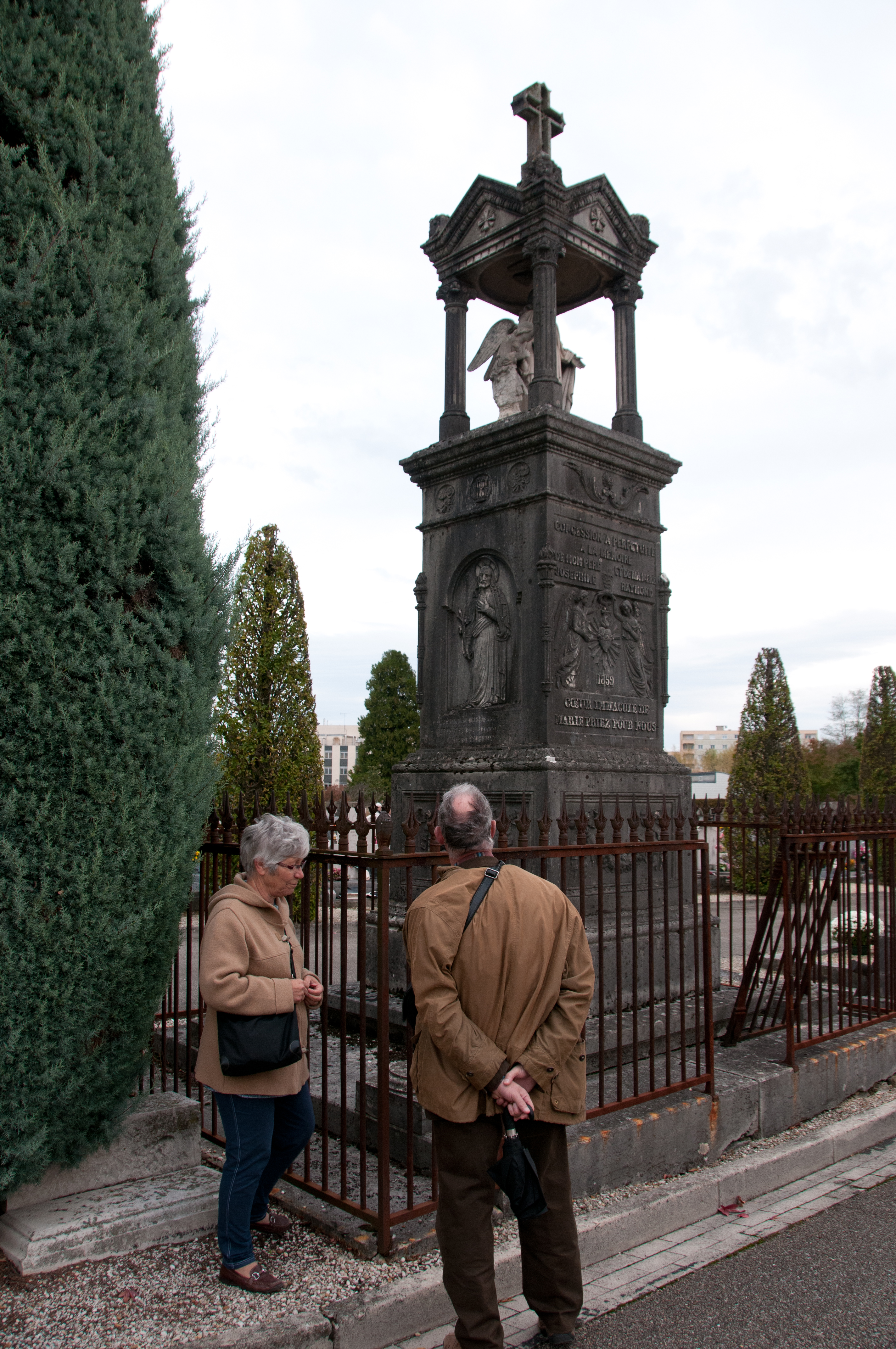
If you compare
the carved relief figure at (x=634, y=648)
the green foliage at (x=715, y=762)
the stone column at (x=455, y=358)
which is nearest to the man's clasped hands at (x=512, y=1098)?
the carved relief figure at (x=634, y=648)

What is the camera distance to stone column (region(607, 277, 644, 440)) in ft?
24.2

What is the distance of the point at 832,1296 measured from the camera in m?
3.45

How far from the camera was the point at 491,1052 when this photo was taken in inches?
109

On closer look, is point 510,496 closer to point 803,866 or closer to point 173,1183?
point 803,866

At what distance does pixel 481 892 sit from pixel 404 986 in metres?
3.10

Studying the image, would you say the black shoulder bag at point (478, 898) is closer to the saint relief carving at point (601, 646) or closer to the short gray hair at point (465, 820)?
the short gray hair at point (465, 820)

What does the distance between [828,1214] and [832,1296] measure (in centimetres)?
84

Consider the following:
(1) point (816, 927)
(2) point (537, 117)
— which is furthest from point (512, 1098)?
(2) point (537, 117)

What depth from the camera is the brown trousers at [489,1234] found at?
2.78 meters

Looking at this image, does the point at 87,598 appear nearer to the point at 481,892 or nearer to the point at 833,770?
the point at 481,892

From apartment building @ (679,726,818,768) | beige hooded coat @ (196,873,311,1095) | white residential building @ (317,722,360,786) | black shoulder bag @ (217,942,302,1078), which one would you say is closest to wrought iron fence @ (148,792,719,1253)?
beige hooded coat @ (196,873,311,1095)

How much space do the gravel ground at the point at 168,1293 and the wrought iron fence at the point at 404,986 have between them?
6.4 inches

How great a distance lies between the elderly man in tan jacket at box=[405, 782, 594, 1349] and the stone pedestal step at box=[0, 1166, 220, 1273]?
1.17 metres

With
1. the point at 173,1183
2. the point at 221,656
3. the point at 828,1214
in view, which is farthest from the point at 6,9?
the point at 828,1214
